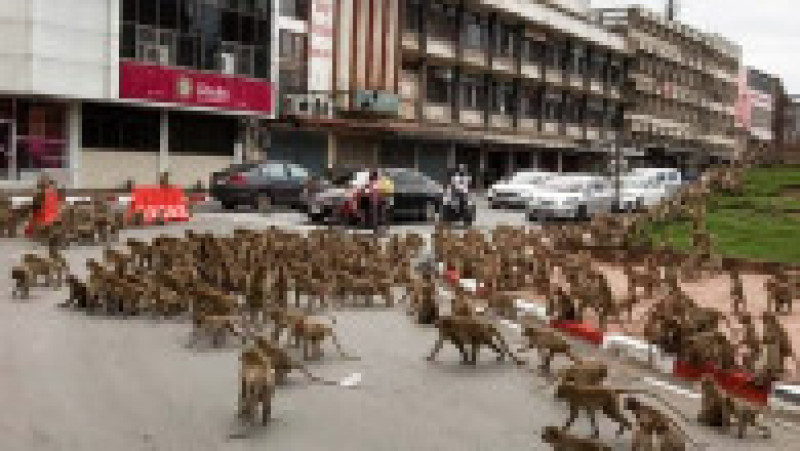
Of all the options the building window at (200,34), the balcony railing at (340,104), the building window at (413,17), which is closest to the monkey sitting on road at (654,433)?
the building window at (200,34)

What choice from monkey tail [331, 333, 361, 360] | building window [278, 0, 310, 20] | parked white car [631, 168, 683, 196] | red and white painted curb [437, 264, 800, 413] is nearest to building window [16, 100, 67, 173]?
building window [278, 0, 310, 20]

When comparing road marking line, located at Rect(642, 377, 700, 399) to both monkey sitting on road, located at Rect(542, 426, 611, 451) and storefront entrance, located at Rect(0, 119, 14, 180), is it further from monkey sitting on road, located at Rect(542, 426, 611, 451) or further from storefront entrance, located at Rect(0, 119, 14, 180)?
storefront entrance, located at Rect(0, 119, 14, 180)

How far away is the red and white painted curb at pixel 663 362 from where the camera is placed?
922 cm

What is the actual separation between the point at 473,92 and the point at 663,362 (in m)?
50.3

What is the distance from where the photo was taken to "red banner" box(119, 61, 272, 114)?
A: 36.9 m

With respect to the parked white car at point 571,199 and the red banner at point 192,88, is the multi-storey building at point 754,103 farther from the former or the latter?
the red banner at point 192,88

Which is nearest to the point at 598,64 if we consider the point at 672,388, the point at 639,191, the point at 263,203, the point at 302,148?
the point at 302,148

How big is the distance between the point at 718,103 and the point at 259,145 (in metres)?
76.4

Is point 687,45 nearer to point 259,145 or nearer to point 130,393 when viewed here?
point 259,145

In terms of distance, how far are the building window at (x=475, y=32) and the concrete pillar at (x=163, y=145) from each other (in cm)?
2272

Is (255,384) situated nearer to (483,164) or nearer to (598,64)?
(483,164)

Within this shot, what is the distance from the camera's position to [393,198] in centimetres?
2845

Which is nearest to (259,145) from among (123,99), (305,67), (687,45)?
(305,67)

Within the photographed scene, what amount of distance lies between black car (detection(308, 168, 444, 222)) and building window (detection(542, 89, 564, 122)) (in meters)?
40.4
